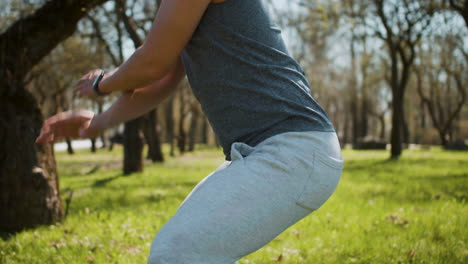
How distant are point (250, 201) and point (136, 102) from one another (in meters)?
0.89

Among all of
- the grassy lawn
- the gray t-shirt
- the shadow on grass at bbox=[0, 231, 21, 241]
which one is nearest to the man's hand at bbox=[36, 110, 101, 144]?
the gray t-shirt

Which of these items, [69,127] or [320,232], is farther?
[320,232]

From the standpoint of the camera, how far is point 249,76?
60.2 inches

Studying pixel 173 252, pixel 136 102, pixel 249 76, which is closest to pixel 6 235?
pixel 136 102

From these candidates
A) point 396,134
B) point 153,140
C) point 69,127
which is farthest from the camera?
point 153,140

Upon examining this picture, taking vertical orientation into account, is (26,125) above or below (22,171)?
above

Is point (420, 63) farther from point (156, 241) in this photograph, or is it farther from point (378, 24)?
point (156, 241)

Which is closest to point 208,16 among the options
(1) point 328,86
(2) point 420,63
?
(2) point 420,63

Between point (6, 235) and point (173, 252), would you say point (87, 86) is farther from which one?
point (6, 235)

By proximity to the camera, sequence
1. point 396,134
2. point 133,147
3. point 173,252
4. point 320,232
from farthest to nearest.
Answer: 1. point 396,134
2. point 133,147
3. point 320,232
4. point 173,252

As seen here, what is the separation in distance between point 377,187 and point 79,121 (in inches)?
310

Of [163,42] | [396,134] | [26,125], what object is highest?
[163,42]

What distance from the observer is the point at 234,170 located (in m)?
1.44

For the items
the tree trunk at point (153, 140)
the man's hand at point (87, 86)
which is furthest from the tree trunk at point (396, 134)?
the man's hand at point (87, 86)
